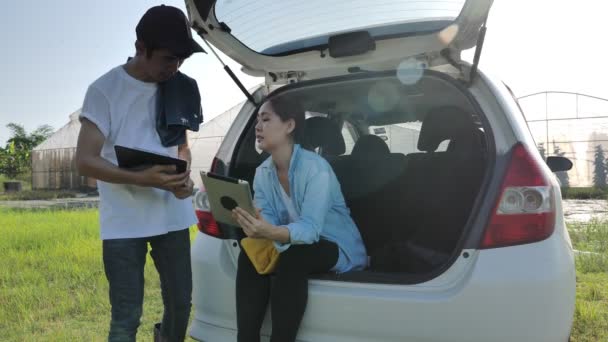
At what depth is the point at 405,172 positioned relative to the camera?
120 inches

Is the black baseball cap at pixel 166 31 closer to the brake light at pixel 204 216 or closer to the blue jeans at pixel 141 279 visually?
the brake light at pixel 204 216

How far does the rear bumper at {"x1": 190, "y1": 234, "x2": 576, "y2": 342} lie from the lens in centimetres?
173

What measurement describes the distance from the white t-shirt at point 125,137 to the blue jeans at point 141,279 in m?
0.07

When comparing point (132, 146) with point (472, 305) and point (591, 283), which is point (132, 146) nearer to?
point (472, 305)

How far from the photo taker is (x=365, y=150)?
3137 mm

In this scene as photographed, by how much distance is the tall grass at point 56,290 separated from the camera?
11.6 feet

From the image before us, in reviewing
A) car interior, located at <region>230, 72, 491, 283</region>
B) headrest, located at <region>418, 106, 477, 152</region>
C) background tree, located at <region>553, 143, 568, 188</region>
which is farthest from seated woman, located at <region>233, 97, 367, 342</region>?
background tree, located at <region>553, 143, 568, 188</region>

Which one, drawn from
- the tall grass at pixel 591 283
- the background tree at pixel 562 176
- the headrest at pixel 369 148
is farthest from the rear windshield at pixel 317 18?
the background tree at pixel 562 176

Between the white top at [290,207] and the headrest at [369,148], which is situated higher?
the headrest at [369,148]

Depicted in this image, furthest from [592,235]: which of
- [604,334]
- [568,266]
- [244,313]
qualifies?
[244,313]

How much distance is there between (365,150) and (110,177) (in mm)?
1579

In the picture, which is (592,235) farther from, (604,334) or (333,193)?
(333,193)

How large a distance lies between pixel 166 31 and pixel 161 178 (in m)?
0.58

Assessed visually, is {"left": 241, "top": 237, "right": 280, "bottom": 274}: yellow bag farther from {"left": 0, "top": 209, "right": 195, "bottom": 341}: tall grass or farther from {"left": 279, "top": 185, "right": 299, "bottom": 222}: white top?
{"left": 0, "top": 209, "right": 195, "bottom": 341}: tall grass
